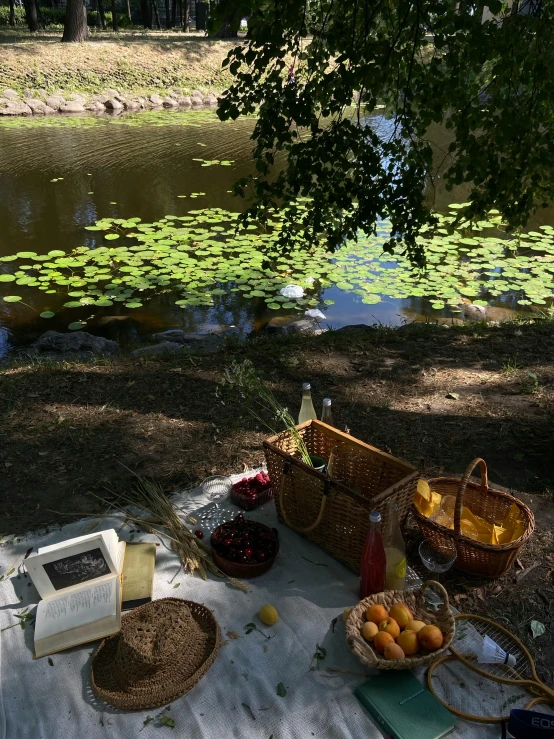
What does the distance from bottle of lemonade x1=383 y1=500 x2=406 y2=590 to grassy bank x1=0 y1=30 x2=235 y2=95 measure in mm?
18298

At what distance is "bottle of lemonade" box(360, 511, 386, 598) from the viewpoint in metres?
2.18

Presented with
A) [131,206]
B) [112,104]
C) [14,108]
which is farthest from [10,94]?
[131,206]

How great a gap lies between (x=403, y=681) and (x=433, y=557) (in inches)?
21.0

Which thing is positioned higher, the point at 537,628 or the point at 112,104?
the point at 112,104

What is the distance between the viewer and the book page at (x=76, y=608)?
6.97 feet

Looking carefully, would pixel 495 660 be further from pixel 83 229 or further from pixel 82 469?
pixel 83 229

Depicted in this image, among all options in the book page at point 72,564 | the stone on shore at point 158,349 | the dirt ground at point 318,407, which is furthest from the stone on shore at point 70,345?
the book page at point 72,564

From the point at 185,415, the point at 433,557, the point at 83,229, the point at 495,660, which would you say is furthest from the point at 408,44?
the point at 83,229

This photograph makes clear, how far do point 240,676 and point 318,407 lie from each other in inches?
73.5

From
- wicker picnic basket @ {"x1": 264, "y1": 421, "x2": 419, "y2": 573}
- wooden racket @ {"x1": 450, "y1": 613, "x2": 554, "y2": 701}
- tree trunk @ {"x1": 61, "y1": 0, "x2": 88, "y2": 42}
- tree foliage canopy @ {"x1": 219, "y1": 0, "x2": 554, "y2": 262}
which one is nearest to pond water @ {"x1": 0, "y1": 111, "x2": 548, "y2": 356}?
tree foliage canopy @ {"x1": 219, "y1": 0, "x2": 554, "y2": 262}

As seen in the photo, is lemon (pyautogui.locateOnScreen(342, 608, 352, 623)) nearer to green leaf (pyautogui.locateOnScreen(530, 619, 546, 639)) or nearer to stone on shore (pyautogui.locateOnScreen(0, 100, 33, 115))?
green leaf (pyautogui.locateOnScreen(530, 619, 546, 639))

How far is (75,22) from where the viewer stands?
65.7 ft

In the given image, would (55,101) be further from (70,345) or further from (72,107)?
(70,345)

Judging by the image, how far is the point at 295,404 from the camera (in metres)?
3.73
